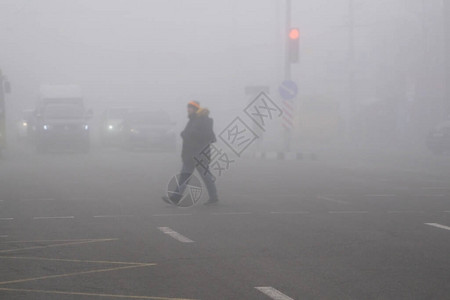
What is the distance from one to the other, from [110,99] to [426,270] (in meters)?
72.9

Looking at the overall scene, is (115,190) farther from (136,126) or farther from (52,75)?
(52,75)

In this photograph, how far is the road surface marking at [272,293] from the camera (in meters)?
6.84

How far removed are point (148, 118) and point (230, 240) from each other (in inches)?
1010

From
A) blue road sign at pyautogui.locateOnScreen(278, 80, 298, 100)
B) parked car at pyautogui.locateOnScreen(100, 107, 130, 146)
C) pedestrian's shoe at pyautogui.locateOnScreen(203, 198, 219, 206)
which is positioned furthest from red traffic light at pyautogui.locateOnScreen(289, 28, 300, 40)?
pedestrian's shoe at pyautogui.locateOnScreen(203, 198, 219, 206)

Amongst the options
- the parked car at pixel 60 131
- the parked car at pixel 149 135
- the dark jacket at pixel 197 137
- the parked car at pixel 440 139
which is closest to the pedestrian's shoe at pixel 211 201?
the dark jacket at pixel 197 137

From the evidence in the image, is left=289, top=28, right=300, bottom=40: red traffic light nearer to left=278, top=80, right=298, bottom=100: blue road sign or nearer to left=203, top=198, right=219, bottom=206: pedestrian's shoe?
left=278, top=80, right=298, bottom=100: blue road sign

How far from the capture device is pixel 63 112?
3400 cm

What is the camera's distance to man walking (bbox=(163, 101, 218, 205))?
14188 millimetres

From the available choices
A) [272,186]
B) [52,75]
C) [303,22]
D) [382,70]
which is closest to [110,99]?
[52,75]

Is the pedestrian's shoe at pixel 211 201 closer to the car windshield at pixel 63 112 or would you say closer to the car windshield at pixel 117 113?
the car windshield at pixel 63 112

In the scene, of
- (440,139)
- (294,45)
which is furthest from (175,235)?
(440,139)

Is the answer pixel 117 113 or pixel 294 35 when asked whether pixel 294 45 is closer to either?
pixel 294 35

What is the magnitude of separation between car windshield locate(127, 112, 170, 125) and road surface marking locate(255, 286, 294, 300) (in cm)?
2768

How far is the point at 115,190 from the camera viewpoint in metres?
16.8
